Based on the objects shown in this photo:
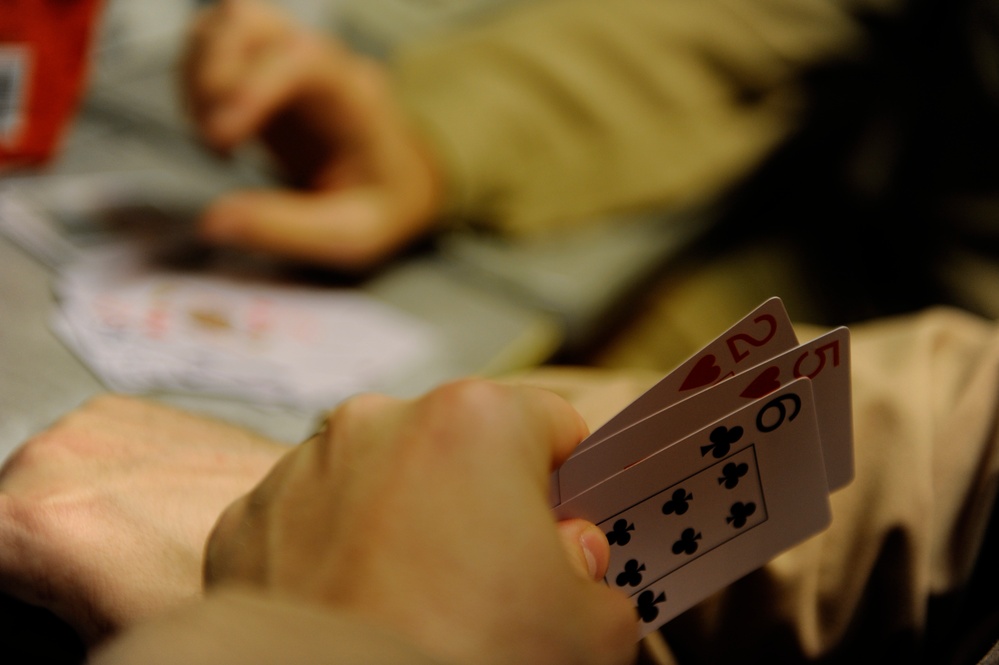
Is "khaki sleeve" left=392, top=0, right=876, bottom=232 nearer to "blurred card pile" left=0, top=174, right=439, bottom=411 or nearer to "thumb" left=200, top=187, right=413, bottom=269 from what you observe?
"thumb" left=200, top=187, right=413, bottom=269

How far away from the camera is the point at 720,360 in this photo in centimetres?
43

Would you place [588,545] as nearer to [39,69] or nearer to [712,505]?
[712,505]

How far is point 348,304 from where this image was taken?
0.89 metres

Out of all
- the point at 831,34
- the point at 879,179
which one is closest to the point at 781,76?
the point at 831,34

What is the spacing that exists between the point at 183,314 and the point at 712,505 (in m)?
0.58

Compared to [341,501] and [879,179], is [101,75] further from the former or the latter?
[879,179]

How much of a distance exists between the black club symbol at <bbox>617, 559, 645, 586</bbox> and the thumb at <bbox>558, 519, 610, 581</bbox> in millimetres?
23

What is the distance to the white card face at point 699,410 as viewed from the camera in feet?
1.34

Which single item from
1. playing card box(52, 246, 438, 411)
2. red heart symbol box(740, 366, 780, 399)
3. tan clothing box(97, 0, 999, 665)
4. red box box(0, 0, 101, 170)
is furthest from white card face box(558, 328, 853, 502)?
red box box(0, 0, 101, 170)

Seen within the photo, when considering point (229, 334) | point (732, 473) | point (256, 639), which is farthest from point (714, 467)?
point (229, 334)

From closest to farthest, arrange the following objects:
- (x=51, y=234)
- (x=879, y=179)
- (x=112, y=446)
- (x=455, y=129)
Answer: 1. (x=112, y=446)
2. (x=51, y=234)
3. (x=455, y=129)
4. (x=879, y=179)

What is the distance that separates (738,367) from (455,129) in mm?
689

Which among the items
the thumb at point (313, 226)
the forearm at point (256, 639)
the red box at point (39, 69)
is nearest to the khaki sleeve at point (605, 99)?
the thumb at point (313, 226)

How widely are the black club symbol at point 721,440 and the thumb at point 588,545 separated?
0.07 meters
